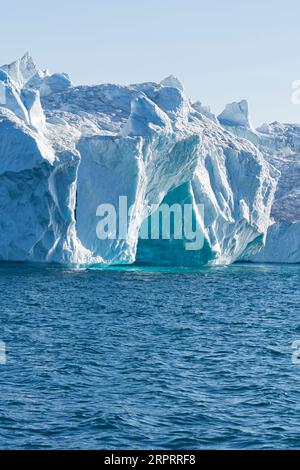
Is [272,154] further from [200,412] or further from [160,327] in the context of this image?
[200,412]

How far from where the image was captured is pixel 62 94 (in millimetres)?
65000

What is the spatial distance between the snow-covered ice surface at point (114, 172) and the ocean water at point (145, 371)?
5.60 m

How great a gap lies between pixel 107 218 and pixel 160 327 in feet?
70.3

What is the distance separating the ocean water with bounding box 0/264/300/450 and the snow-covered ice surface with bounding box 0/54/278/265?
560cm

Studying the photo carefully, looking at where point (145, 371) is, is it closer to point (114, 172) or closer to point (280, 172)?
point (114, 172)

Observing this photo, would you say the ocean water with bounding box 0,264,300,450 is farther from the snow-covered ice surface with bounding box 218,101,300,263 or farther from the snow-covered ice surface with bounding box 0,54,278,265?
the snow-covered ice surface with bounding box 218,101,300,263

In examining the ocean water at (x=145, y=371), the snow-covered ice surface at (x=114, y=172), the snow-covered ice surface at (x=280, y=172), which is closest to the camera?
the ocean water at (x=145, y=371)

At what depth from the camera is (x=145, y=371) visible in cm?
2231

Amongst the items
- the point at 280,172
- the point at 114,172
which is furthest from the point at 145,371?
the point at 280,172

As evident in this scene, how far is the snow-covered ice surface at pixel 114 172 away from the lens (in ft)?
151

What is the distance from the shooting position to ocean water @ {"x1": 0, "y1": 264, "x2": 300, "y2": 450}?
16.7 m

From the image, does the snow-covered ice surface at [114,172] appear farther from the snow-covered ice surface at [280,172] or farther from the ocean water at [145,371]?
the ocean water at [145,371]

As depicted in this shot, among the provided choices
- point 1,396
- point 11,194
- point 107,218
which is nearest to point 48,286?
point 11,194

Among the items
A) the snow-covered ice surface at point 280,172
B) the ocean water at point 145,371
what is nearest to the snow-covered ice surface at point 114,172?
the snow-covered ice surface at point 280,172
